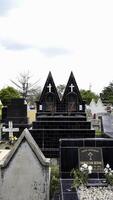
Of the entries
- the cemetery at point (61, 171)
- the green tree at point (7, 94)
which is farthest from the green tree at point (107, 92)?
the cemetery at point (61, 171)

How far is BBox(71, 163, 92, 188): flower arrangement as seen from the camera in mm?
7020

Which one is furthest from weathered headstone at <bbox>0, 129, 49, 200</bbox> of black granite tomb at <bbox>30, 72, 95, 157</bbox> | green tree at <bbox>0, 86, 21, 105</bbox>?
green tree at <bbox>0, 86, 21, 105</bbox>

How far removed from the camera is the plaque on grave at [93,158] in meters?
7.69

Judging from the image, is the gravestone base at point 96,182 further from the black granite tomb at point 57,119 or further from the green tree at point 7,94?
the green tree at point 7,94

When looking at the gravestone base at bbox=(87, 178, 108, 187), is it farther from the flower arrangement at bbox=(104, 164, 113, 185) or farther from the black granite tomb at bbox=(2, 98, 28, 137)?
the black granite tomb at bbox=(2, 98, 28, 137)

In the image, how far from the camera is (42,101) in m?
16.0

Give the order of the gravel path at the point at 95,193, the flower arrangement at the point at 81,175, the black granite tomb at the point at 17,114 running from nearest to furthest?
the gravel path at the point at 95,193
the flower arrangement at the point at 81,175
the black granite tomb at the point at 17,114

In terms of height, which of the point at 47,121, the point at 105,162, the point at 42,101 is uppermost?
the point at 42,101

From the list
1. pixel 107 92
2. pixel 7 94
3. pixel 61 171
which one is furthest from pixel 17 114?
pixel 107 92

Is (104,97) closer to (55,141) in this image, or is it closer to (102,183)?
(55,141)

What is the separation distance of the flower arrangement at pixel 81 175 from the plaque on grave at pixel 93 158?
0.37 metres

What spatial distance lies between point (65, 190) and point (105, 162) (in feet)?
5.33

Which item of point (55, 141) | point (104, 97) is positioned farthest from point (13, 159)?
point (104, 97)

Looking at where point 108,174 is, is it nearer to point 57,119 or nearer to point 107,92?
point 57,119
